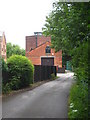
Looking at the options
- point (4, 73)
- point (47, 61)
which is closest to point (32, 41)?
point (47, 61)

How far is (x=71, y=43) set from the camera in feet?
25.2

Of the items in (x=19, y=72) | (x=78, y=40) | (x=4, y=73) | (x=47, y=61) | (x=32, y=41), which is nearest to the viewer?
(x=78, y=40)

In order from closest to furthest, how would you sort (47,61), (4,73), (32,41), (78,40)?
(78,40), (4,73), (47,61), (32,41)

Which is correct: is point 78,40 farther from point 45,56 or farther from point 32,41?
point 32,41

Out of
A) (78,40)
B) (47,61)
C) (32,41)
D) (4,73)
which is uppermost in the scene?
(32,41)

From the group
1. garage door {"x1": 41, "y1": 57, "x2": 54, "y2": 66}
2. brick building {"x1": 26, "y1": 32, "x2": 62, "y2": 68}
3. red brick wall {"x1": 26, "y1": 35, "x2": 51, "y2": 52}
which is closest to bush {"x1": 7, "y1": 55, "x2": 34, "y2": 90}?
brick building {"x1": 26, "y1": 32, "x2": 62, "y2": 68}

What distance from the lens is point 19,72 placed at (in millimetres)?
11430

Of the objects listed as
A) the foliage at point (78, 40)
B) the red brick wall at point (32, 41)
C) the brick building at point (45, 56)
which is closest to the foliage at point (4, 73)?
the foliage at point (78, 40)

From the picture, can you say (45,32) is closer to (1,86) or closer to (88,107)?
(1,86)

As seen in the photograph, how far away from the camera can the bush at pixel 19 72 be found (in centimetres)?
1103

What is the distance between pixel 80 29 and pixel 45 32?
726 centimetres

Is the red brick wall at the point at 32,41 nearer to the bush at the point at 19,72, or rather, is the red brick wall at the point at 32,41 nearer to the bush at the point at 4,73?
the bush at the point at 19,72

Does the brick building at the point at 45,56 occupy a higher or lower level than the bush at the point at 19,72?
higher

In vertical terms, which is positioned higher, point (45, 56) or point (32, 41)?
point (32, 41)
